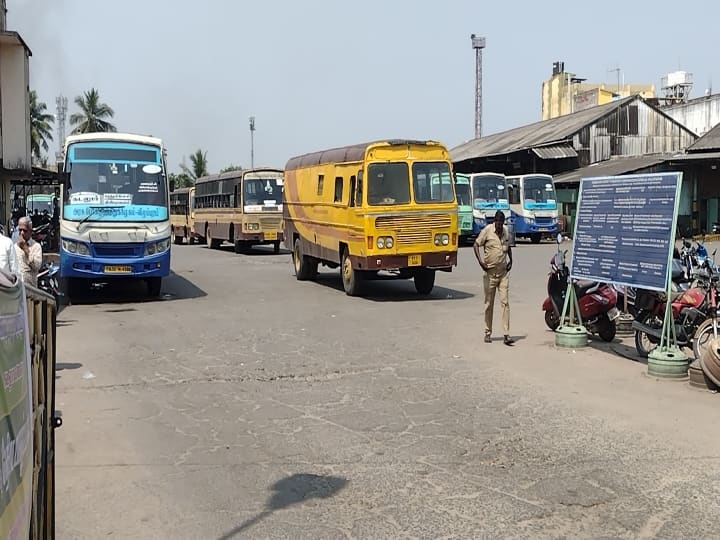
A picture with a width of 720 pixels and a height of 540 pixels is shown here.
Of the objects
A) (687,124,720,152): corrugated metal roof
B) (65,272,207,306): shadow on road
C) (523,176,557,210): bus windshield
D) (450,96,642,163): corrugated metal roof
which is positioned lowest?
(65,272,207,306): shadow on road

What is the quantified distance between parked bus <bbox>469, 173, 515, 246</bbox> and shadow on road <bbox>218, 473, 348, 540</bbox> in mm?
27982

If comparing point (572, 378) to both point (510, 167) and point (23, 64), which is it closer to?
point (23, 64)

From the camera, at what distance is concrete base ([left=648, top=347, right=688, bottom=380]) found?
26.2ft

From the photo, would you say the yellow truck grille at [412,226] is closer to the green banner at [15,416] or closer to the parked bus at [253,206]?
the green banner at [15,416]

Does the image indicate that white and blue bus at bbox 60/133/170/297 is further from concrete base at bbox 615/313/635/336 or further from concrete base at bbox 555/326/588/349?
concrete base at bbox 615/313/635/336

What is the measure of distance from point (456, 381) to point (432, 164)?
307 inches

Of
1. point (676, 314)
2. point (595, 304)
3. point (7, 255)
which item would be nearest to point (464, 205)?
point (595, 304)

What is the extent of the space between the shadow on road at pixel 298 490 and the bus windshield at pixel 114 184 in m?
10.3

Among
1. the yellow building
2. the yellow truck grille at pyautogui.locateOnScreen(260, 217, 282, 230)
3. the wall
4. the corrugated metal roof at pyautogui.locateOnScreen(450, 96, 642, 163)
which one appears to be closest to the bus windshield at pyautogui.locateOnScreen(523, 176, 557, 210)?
the corrugated metal roof at pyautogui.locateOnScreen(450, 96, 642, 163)

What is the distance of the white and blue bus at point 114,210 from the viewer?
1404 centimetres

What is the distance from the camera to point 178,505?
471cm

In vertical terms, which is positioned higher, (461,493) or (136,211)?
(136,211)

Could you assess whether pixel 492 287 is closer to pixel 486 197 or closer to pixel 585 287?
pixel 585 287

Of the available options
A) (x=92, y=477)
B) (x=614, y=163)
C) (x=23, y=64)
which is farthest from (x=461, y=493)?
(x=614, y=163)
